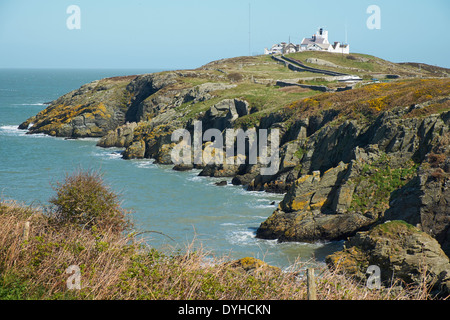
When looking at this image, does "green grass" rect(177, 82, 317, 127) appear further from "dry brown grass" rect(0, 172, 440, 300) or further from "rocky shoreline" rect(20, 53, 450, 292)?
"dry brown grass" rect(0, 172, 440, 300)

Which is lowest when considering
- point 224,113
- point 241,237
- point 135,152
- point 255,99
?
point 241,237

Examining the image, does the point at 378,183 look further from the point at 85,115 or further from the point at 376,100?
the point at 85,115

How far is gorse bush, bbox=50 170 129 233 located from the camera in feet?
66.5

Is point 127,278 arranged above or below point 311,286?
below

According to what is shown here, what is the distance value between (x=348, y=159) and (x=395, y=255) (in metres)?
17.3

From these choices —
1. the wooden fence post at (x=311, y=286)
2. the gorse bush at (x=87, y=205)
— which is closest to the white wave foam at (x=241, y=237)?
the gorse bush at (x=87, y=205)

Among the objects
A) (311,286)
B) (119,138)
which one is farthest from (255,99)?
(311,286)

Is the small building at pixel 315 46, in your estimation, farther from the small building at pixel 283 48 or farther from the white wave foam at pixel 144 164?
the white wave foam at pixel 144 164

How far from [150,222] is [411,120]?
21275 millimetres

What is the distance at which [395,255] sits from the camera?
22.5 meters

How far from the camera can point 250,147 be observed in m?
53.1

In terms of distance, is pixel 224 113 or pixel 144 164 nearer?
pixel 144 164

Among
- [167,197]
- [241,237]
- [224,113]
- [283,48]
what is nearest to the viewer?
[241,237]
